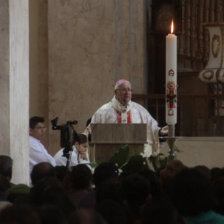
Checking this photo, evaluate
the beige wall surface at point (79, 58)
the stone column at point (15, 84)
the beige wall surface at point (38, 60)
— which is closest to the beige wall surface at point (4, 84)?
the stone column at point (15, 84)

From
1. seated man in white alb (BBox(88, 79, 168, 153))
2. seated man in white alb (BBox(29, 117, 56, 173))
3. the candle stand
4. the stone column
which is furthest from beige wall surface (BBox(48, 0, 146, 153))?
the candle stand

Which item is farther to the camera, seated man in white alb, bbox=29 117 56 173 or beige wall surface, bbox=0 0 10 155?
seated man in white alb, bbox=29 117 56 173

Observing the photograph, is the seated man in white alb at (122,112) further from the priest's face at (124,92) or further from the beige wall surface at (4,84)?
the beige wall surface at (4,84)

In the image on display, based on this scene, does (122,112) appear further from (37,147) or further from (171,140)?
(171,140)

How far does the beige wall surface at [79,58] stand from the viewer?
42.2 ft

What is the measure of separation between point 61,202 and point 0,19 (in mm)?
3138

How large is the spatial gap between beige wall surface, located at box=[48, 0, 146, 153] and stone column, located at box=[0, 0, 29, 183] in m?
5.46

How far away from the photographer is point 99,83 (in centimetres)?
1291

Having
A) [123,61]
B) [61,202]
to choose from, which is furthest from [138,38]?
[61,202]

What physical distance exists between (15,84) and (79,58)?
5.75 meters

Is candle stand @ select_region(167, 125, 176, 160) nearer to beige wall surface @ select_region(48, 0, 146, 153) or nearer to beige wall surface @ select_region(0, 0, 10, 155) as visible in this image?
beige wall surface @ select_region(0, 0, 10, 155)

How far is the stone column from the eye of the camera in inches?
280

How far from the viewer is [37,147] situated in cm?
968

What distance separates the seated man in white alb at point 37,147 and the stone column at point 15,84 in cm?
179
